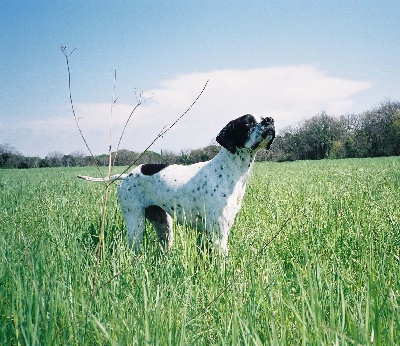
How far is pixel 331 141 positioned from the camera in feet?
199

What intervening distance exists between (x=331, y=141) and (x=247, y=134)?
62.6 m

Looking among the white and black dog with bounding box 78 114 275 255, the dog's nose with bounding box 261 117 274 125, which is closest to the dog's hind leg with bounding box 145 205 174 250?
the white and black dog with bounding box 78 114 275 255

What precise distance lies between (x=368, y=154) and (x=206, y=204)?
59438 millimetres

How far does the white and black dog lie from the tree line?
162 ft

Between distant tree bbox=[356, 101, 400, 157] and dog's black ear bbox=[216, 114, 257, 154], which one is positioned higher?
distant tree bbox=[356, 101, 400, 157]

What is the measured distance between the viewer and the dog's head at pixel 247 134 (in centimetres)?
Result: 352

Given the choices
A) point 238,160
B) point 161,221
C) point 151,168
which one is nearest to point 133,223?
point 161,221

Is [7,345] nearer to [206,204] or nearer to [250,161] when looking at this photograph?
[206,204]

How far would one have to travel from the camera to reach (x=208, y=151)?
32812mm

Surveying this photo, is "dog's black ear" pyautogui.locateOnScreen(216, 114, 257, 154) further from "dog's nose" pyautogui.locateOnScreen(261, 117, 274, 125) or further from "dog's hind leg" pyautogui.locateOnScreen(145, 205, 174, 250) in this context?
"dog's hind leg" pyautogui.locateOnScreen(145, 205, 174, 250)

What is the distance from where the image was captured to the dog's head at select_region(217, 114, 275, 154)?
3520 millimetres

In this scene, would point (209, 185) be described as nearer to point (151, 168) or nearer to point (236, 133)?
point (236, 133)

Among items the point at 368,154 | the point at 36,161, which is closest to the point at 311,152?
the point at 368,154

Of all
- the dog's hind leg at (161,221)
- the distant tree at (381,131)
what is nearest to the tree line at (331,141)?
the distant tree at (381,131)
